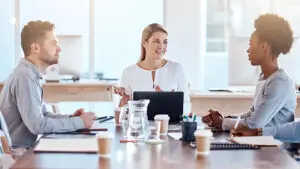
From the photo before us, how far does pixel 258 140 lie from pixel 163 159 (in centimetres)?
58

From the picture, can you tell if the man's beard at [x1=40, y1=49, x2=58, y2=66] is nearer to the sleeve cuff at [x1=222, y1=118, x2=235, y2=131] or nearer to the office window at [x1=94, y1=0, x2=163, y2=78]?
the sleeve cuff at [x1=222, y1=118, x2=235, y2=131]

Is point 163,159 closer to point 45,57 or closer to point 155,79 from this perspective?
point 45,57

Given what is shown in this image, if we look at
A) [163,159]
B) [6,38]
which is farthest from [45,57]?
[6,38]

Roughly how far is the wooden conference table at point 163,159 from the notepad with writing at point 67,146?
0.15 feet

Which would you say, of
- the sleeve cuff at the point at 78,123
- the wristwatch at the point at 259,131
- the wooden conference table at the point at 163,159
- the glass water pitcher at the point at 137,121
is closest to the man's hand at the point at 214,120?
the wristwatch at the point at 259,131

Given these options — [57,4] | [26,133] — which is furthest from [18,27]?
[26,133]

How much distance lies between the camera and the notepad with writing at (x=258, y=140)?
227 centimetres

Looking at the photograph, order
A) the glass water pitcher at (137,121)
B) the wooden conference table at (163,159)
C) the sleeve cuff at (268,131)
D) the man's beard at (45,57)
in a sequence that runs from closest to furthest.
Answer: the wooden conference table at (163,159), the glass water pitcher at (137,121), the sleeve cuff at (268,131), the man's beard at (45,57)

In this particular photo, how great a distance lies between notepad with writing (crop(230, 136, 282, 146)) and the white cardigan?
4.38 feet

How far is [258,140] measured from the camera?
2.33 m

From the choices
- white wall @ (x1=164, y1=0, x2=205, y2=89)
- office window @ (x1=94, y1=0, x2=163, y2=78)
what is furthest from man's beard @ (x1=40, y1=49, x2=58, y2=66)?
office window @ (x1=94, y1=0, x2=163, y2=78)

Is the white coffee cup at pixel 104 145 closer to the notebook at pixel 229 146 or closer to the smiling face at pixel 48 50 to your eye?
the notebook at pixel 229 146

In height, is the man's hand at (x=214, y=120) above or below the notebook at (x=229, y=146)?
above

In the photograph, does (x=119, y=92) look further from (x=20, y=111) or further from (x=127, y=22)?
(x=127, y=22)
